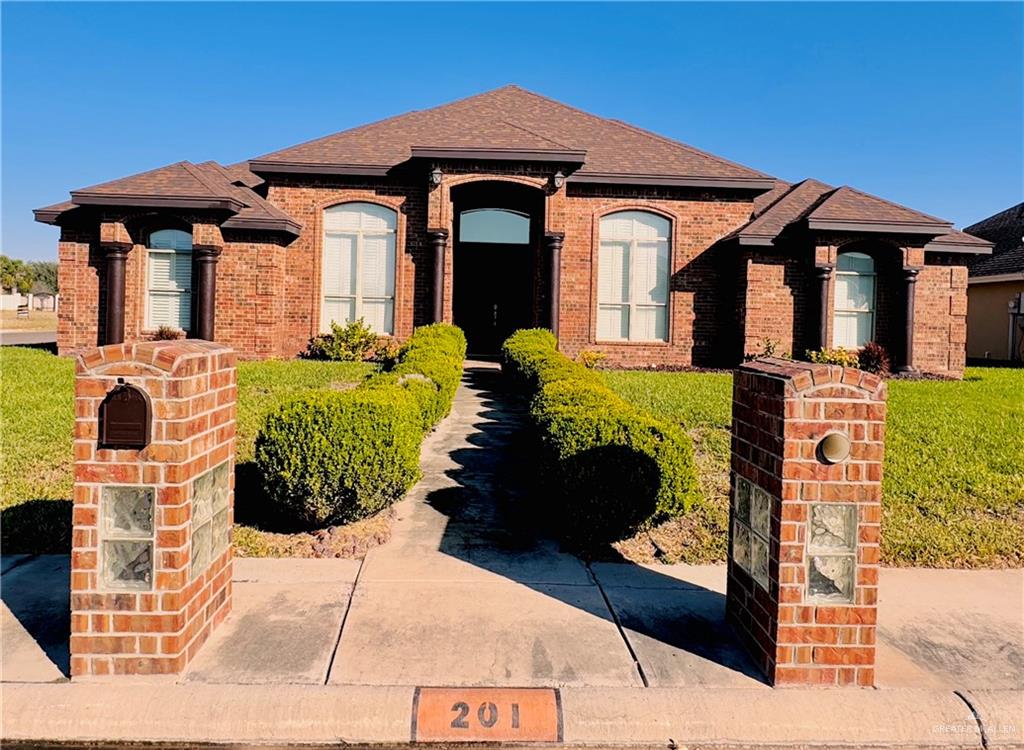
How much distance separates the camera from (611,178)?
15.3 meters

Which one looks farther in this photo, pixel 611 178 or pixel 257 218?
pixel 611 178

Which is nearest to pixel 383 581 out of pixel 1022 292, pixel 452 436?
pixel 452 436

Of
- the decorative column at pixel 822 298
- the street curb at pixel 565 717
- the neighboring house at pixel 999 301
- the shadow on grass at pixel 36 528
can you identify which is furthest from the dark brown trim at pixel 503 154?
the neighboring house at pixel 999 301

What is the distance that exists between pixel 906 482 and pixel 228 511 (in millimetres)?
6069

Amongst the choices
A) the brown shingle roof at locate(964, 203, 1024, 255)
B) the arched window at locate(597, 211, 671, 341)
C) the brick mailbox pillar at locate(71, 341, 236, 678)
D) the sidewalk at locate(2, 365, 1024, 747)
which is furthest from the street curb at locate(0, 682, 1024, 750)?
the brown shingle roof at locate(964, 203, 1024, 255)

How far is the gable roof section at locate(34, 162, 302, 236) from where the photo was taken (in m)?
13.6

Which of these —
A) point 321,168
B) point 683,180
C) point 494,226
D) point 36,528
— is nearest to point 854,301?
point 683,180

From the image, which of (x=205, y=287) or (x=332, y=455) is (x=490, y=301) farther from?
(x=332, y=455)

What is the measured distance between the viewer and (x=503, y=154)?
46.9 feet

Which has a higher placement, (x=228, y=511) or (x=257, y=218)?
(x=257, y=218)

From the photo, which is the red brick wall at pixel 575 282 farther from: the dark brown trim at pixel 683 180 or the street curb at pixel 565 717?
the street curb at pixel 565 717

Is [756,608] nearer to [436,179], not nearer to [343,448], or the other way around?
[343,448]

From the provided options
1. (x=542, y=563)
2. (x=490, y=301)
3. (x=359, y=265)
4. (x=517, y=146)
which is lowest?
(x=542, y=563)

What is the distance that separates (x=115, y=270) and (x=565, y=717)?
1465 centimetres
